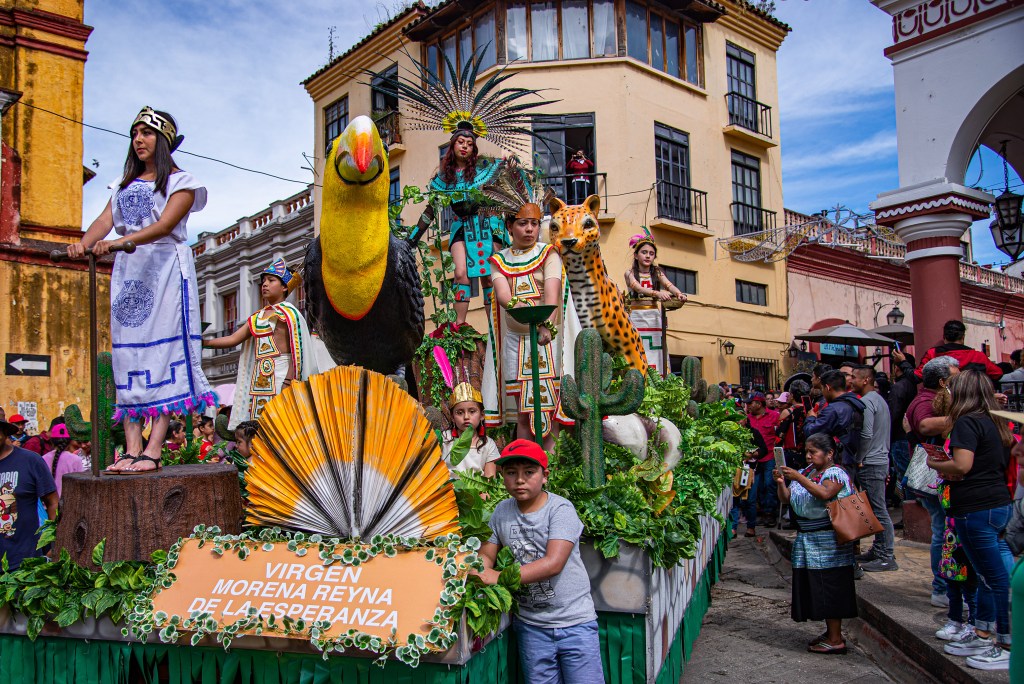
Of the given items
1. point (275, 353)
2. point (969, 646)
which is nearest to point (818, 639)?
point (969, 646)

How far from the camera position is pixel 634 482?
4320 mm

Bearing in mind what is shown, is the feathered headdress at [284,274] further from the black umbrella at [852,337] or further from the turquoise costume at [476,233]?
the black umbrella at [852,337]

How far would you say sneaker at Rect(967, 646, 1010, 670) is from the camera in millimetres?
4738

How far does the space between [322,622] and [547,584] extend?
0.96 metres

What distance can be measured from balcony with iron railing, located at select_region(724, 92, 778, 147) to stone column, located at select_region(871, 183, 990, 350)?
1155 cm

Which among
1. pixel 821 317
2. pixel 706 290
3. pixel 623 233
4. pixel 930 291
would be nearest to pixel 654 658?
pixel 930 291

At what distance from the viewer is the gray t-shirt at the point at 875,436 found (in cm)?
749

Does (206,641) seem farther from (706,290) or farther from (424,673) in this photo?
(706,290)

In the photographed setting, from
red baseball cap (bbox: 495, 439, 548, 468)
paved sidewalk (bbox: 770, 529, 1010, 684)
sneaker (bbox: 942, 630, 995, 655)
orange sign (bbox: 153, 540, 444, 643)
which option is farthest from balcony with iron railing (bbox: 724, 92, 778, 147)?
orange sign (bbox: 153, 540, 444, 643)

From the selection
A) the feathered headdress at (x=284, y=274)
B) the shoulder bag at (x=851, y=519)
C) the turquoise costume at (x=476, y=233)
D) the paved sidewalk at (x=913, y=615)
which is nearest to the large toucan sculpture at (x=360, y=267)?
the feathered headdress at (x=284, y=274)

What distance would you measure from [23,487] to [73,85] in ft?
42.6

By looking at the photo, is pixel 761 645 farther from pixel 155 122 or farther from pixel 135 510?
pixel 155 122

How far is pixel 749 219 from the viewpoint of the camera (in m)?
22.0

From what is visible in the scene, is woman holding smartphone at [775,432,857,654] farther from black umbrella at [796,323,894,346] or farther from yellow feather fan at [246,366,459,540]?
black umbrella at [796,323,894,346]
